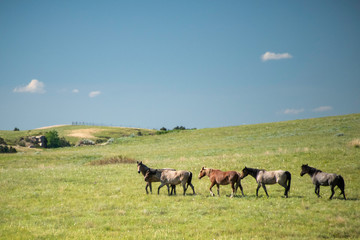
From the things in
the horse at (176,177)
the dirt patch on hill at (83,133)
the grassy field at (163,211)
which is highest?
the dirt patch on hill at (83,133)

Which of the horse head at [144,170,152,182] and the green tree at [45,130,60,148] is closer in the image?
the horse head at [144,170,152,182]

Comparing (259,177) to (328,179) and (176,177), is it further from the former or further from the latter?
(176,177)

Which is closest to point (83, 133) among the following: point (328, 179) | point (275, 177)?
point (275, 177)

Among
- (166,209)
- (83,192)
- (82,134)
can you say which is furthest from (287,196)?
(82,134)

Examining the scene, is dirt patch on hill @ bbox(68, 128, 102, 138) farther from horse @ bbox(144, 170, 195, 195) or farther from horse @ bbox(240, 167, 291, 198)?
horse @ bbox(240, 167, 291, 198)

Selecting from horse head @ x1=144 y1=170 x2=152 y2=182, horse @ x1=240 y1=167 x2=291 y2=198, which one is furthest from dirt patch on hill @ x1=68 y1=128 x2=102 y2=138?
horse @ x1=240 y1=167 x2=291 y2=198

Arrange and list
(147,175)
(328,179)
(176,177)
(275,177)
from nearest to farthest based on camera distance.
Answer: (328,179) < (275,177) < (176,177) < (147,175)

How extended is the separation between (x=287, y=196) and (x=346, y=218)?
430 centimetres

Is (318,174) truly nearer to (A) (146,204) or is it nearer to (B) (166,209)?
(B) (166,209)

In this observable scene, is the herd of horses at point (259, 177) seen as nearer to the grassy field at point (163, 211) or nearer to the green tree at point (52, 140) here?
the grassy field at point (163, 211)

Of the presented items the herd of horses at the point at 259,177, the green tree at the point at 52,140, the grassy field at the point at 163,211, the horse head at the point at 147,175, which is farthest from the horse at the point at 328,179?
the green tree at the point at 52,140

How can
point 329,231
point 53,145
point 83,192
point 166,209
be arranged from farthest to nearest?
point 53,145
point 83,192
point 166,209
point 329,231

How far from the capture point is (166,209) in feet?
49.7

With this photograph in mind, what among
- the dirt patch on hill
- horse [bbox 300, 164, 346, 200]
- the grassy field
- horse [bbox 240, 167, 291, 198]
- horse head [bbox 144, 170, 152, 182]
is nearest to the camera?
the grassy field
